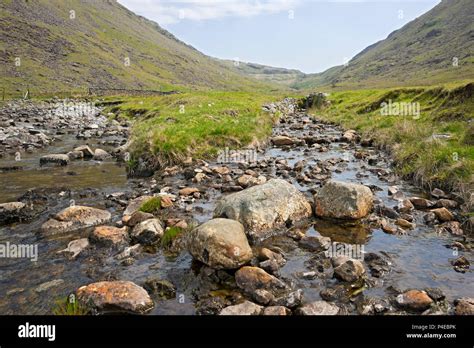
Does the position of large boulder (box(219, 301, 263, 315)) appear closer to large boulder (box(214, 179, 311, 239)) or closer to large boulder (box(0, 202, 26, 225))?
large boulder (box(214, 179, 311, 239))

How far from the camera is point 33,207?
41.5ft

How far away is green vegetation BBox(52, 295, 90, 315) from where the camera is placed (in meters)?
6.86

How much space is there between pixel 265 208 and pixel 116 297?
497 cm

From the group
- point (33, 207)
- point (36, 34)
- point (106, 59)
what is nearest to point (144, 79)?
point (106, 59)

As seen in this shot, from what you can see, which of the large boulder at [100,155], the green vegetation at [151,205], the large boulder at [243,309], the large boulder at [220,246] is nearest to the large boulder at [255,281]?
the large boulder at [220,246]

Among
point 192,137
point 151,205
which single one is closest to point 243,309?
point 151,205

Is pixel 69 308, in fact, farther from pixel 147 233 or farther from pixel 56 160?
pixel 56 160

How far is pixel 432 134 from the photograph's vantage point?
19.6 meters

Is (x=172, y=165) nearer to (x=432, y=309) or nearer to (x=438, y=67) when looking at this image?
(x=432, y=309)

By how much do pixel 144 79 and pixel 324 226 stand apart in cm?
16573

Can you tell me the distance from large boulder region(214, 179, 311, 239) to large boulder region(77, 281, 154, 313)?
146 inches

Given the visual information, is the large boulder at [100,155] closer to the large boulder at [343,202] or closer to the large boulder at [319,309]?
the large boulder at [343,202]

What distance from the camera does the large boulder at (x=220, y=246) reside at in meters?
8.25

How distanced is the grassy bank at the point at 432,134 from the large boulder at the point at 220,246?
877cm
